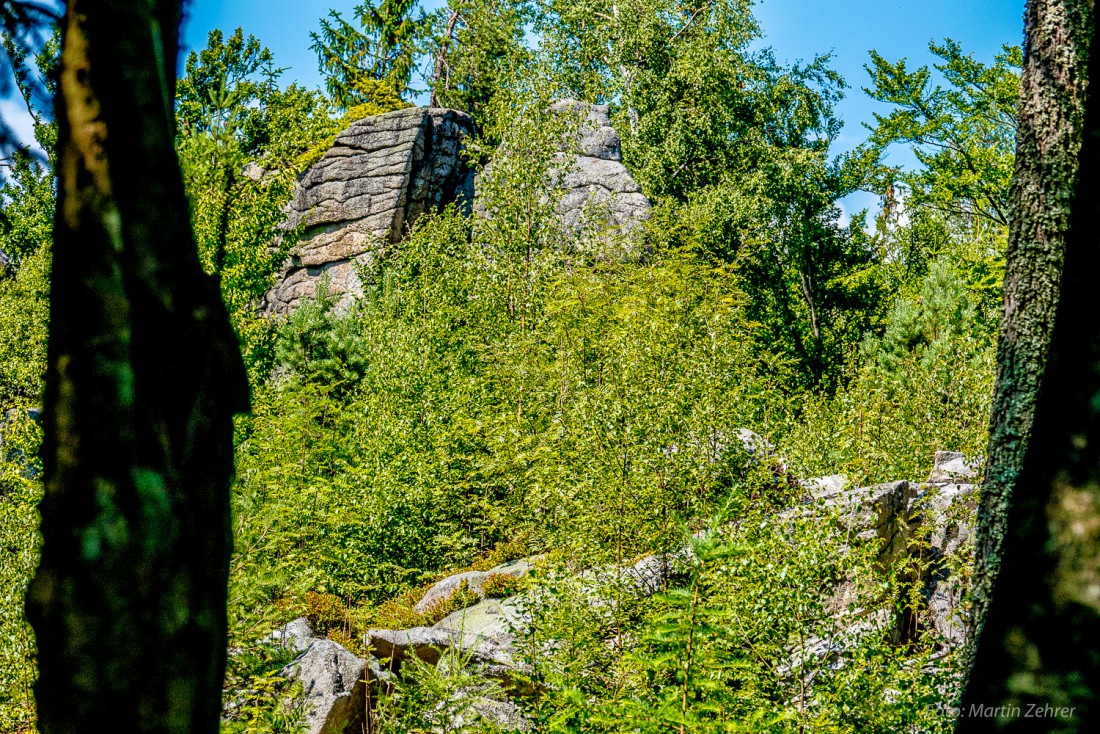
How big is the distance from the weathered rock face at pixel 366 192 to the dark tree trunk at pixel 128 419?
722 inches

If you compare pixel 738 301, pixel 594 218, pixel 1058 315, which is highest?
pixel 594 218

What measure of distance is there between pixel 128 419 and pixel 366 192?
19855 millimetres

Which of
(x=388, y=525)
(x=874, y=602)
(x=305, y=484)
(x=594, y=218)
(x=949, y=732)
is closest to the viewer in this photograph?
(x=949, y=732)

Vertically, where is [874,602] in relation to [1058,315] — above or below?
below

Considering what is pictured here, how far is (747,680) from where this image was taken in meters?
4.59

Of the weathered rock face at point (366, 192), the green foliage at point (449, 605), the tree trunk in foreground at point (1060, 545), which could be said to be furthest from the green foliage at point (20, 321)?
the tree trunk in foreground at point (1060, 545)

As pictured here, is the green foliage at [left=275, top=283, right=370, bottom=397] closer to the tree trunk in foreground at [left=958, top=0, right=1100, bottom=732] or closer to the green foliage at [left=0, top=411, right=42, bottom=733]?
the green foliage at [left=0, top=411, right=42, bottom=733]

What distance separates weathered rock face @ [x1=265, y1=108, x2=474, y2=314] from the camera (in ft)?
67.9

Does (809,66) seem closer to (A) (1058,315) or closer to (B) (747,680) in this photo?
(B) (747,680)

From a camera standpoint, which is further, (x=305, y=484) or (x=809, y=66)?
(x=809, y=66)

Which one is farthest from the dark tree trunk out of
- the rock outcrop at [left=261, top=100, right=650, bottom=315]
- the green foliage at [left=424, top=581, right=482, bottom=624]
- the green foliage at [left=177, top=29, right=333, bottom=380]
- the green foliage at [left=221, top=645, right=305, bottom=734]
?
the rock outcrop at [left=261, top=100, right=650, bottom=315]

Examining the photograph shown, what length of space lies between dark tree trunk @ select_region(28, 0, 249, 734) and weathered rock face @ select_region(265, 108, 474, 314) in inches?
722

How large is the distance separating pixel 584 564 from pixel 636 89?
20.7 m

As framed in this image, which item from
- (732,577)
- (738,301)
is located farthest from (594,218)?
(732,577)
